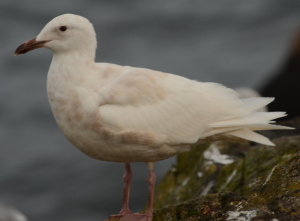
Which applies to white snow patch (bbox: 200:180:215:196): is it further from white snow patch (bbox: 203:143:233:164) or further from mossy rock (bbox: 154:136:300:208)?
white snow patch (bbox: 203:143:233:164)

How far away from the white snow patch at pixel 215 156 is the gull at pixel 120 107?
1586mm

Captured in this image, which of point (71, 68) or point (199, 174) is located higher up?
point (71, 68)

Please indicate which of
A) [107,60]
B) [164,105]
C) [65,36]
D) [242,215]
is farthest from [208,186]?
[107,60]

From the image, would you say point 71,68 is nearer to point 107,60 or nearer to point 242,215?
point 242,215

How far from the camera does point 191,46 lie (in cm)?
1812

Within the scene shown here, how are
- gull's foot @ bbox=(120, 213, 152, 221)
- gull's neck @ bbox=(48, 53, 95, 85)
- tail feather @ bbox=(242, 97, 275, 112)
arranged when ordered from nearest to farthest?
gull's neck @ bbox=(48, 53, 95, 85) < gull's foot @ bbox=(120, 213, 152, 221) < tail feather @ bbox=(242, 97, 275, 112)

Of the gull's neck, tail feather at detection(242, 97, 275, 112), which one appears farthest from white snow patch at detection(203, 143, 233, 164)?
the gull's neck

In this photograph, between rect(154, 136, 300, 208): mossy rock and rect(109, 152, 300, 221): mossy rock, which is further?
rect(154, 136, 300, 208): mossy rock

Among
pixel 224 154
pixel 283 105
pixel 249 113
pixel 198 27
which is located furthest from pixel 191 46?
pixel 249 113

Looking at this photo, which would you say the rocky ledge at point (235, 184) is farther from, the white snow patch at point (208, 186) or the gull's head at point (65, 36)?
the gull's head at point (65, 36)

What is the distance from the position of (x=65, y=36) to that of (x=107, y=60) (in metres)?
11.5

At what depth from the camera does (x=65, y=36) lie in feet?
16.8

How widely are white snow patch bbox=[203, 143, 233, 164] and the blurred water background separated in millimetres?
4723

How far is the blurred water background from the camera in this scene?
12625 mm
